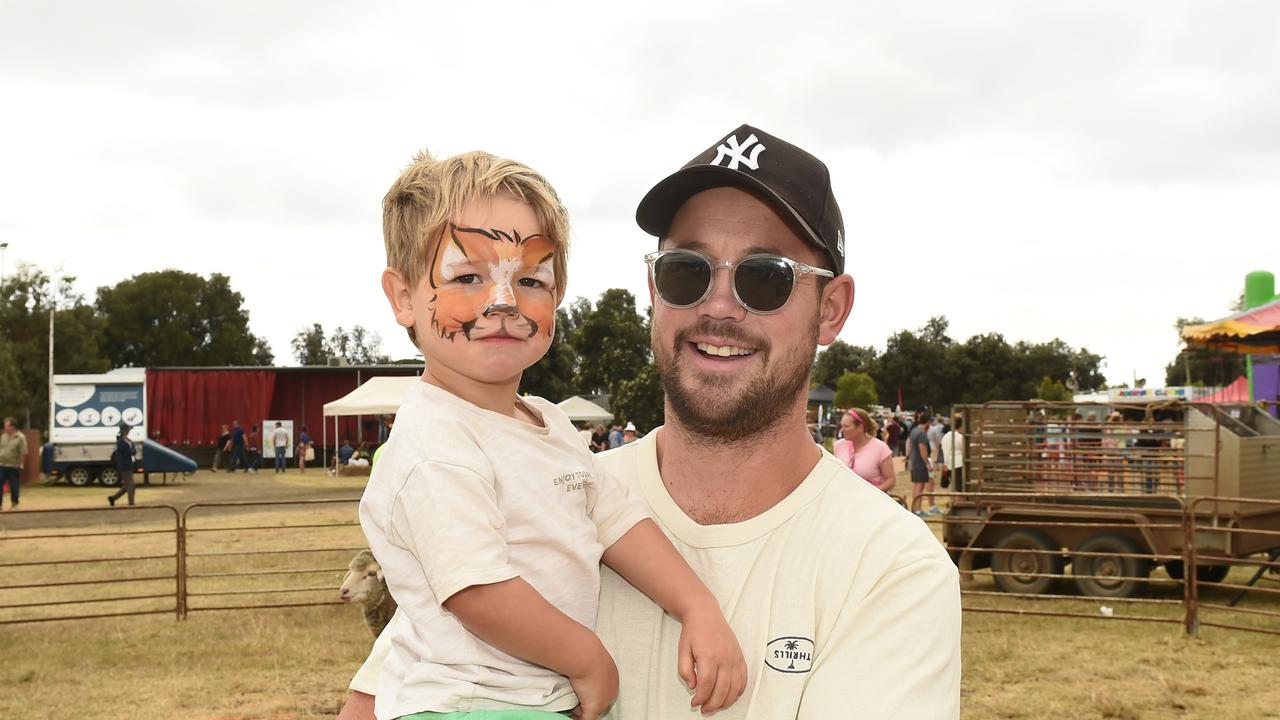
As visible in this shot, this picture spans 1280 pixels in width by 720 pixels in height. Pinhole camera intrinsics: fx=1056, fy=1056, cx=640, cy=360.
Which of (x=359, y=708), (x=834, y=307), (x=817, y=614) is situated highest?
(x=834, y=307)

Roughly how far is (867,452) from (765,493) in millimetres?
9654

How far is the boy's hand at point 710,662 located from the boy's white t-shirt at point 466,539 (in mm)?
230

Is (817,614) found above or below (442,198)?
below

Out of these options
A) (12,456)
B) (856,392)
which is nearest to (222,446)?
(12,456)

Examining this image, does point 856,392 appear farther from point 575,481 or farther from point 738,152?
point 575,481

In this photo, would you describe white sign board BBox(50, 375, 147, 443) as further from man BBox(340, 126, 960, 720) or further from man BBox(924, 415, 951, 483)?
man BBox(340, 126, 960, 720)

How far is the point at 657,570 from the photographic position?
204cm

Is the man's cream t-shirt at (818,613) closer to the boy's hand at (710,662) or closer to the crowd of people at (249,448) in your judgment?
the boy's hand at (710,662)

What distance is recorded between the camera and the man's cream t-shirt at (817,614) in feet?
6.01

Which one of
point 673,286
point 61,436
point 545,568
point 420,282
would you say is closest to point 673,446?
point 673,286

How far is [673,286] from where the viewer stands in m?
2.33

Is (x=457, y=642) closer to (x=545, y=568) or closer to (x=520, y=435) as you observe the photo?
(x=545, y=568)

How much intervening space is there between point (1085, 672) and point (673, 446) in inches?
307

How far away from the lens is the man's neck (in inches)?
87.7
